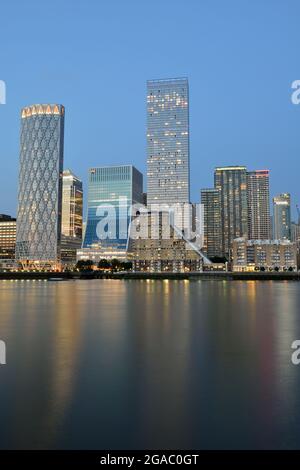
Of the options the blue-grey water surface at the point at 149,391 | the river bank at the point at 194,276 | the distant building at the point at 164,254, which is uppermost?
the distant building at the point at 164,254

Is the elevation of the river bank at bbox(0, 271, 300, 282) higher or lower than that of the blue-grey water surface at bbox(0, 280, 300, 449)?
lower

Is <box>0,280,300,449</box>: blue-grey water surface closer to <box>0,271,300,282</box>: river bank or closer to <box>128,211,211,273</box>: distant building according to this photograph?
<box>0,271,300,282</box>: river bank

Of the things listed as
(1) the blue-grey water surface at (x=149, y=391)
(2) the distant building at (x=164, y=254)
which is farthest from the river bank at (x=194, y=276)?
(1) the blue-grey water surface at (x=149, y=391)

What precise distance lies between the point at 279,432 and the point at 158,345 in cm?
890

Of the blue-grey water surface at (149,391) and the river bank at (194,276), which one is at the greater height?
the blue-grey water surface at (149,391)

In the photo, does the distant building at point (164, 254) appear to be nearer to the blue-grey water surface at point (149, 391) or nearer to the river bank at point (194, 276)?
the river bank at point (194, 276)

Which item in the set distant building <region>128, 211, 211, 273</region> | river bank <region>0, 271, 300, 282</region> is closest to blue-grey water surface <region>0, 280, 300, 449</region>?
river bank <region>0, 271, 300, 282</region>

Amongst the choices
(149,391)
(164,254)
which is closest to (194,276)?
(164,254)

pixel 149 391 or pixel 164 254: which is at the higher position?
pixel 164 254

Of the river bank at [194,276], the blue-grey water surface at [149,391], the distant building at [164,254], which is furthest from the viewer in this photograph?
the distant building at [164,254]

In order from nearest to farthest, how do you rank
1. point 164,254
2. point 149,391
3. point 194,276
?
point 149,391 < point 194,276 < point 164,254

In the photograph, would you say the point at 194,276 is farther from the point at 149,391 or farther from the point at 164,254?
the point at 149,391

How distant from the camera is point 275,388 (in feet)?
33.0

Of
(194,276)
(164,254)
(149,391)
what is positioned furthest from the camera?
(164,254)
